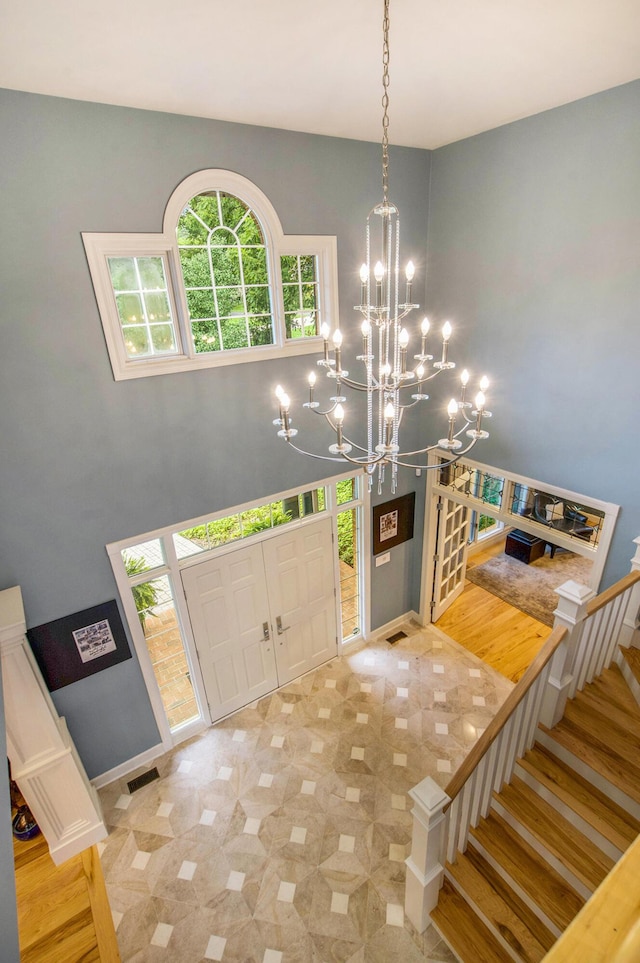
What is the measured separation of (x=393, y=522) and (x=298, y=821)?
10.4 ft

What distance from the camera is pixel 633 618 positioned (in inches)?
152

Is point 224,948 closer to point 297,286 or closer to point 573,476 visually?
point 573,476

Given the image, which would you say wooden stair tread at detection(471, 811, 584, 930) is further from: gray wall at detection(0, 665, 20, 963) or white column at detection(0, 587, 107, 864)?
white column at detection(0, 587, 107, 864)

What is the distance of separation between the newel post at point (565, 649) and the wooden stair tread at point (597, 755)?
80mm

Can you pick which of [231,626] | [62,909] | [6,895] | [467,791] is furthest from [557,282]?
[62,909]

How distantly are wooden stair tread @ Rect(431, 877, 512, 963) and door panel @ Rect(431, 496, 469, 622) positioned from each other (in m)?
3.47

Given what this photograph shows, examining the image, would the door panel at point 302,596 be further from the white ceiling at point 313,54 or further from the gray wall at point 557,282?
the white ceiling at point 313,54

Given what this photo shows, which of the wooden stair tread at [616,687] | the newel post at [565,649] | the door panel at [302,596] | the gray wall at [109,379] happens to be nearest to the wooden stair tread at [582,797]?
the newel post at [565,649]

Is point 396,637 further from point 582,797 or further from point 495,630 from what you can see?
point 582,797

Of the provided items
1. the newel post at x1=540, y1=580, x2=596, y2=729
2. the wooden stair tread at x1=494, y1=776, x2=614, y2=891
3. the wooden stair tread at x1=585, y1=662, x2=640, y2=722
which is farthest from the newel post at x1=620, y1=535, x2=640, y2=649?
the wooden stair tread at x1=494, y1=776, x2=614, y2=891

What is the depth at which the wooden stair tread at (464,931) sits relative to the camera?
291 cm

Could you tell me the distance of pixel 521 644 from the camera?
20.0ft

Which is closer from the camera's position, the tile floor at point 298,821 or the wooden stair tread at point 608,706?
the tile floor at point 298,821

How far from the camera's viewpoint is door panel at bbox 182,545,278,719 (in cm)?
455
